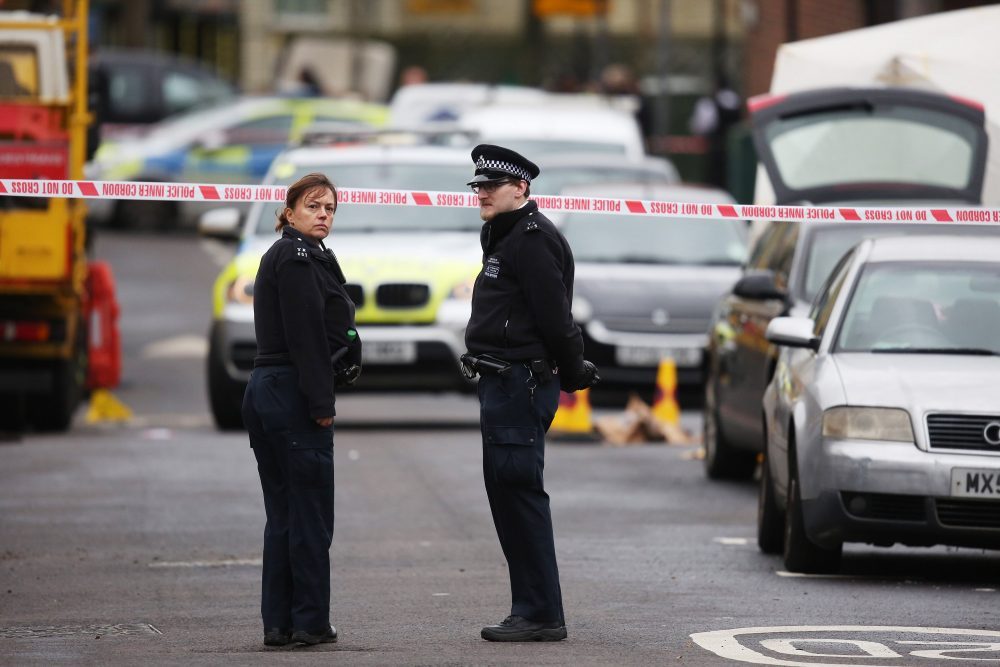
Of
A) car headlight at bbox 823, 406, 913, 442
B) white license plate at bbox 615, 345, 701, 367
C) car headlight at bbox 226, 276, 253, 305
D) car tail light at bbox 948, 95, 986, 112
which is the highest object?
car tail light at bbox 948, 95, 986, 112

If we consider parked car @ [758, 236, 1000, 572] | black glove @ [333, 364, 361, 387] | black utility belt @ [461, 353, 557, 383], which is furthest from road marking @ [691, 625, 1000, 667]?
black glove @ [333, 364, 361, 387]

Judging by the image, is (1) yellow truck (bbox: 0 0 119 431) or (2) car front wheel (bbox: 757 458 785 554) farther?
(1) yellow truck (bbox: 0 0 119 431)

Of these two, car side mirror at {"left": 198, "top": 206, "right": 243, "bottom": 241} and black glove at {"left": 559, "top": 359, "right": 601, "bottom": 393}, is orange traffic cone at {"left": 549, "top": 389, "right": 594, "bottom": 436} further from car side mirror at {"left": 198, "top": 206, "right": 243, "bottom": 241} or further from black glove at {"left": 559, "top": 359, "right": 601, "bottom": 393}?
black glove at {"left": 559, "top": 359, "right": 601, "bottom": 393}

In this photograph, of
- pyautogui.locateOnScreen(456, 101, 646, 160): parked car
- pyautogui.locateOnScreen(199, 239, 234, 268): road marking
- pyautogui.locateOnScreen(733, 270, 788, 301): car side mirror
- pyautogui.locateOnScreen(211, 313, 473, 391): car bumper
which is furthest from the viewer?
pyautogui.locateOnScreen(199, 239, 234, 268): road marking

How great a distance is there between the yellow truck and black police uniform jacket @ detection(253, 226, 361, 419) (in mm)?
8364

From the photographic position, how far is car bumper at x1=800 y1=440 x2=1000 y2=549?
10.6m

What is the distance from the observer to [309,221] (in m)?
9.14

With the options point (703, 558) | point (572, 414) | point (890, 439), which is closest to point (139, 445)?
point (572, 414)

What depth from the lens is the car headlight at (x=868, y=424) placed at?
35.3ft

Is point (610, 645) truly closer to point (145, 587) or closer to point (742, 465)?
point (145, 587)

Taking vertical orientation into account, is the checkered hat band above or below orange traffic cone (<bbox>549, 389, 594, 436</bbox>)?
above

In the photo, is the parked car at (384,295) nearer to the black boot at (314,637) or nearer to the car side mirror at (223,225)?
the car side mirror at (223,225)

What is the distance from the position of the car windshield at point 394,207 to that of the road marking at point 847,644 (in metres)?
9.92

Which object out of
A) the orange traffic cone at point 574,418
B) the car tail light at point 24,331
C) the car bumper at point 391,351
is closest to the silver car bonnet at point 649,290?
the orange traffic cone at point 574,418
